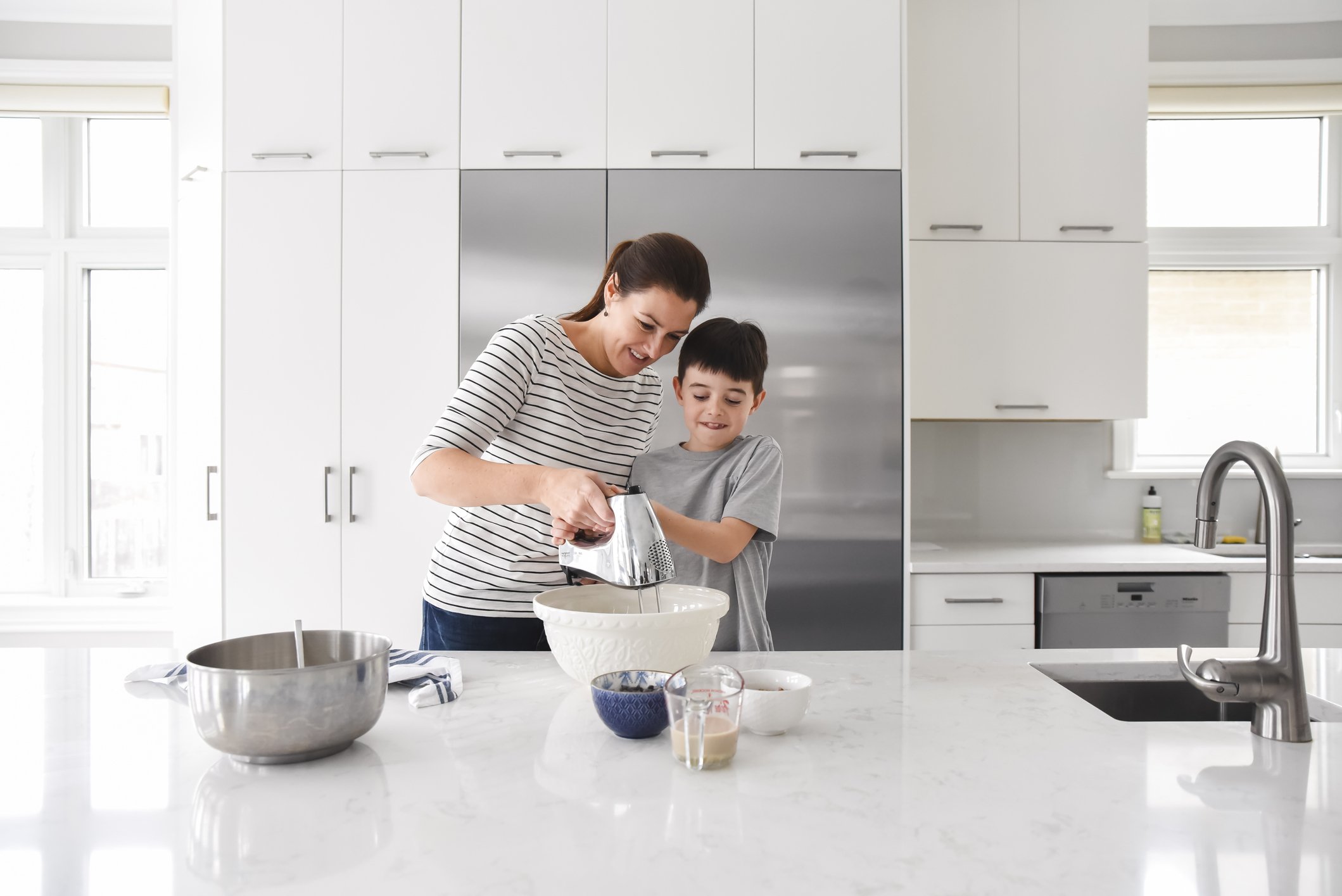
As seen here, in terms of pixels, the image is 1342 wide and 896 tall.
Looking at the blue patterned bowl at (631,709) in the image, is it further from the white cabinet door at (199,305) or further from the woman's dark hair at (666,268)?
the white cabinet door at (199,305)

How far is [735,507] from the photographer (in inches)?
56.2

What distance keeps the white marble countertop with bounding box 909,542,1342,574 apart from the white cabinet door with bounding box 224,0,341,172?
2.06 m

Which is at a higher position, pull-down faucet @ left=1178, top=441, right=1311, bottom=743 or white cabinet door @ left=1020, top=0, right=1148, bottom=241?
white cabinet door @ left=1020, top=0, right=1148, bottom=241

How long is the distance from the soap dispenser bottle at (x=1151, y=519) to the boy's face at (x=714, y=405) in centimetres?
200

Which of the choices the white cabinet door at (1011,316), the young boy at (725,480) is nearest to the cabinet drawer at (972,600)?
the white cabinet door at (1011,316)

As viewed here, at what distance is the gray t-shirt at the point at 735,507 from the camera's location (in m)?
1.44

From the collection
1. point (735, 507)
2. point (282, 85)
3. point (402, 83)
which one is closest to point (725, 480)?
point (735, 507)

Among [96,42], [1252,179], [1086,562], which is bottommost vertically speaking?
[1086,562]

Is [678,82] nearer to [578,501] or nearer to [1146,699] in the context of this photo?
[578,501]

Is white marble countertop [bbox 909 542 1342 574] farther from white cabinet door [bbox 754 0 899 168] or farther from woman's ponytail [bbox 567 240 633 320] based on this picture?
woman's ponytail [bbox 567 240 633 320]

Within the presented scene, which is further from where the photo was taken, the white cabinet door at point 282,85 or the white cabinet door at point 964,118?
the white cabinet door at point 964,118

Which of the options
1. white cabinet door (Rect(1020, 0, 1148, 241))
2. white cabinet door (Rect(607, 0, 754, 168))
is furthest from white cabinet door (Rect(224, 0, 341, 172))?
white cabinet door (Rect(1020, 0, 1148, 241))

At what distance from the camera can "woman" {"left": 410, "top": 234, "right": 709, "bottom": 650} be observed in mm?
1287

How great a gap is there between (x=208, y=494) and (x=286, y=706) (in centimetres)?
193
